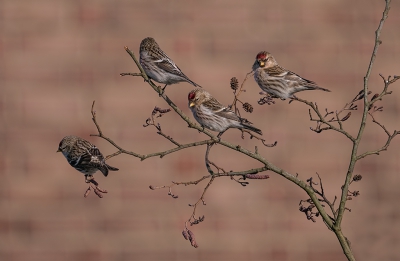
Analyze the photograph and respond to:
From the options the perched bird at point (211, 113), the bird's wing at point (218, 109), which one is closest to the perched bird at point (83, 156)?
the perched bird at point (211, 113)

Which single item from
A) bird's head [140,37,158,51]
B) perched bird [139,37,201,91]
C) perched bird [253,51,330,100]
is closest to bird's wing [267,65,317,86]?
perched bird [253,51,330,100]

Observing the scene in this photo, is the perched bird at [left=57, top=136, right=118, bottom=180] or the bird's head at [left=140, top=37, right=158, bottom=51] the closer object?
the perched bird at [left=57, top=136, right=118, bottom=180]

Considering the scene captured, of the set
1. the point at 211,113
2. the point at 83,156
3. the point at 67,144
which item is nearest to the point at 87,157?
the point at 83,156

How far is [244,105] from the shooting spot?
7.61 ft

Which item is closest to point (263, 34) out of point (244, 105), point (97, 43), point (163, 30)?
point (163, 30)

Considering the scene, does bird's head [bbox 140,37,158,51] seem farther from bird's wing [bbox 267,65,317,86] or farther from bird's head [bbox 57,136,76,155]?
bird's head [bbox 57,136,76,155]

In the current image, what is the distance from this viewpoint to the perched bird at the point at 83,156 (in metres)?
3.12

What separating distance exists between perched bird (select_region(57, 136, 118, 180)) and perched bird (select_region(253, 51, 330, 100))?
2.76ft

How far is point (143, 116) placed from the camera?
612 cm

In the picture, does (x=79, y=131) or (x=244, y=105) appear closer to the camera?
(x=244, y=105)

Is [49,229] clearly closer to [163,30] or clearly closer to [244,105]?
[163,30]

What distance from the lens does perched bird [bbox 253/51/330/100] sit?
3600 mm

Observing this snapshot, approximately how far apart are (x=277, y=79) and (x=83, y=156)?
103cm

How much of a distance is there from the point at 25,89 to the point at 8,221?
101cm
